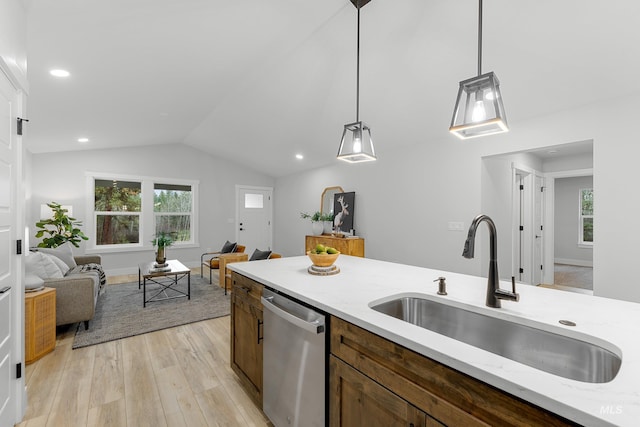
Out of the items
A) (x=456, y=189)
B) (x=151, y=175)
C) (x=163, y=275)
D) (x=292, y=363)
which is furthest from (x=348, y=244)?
(x=151, y=175)

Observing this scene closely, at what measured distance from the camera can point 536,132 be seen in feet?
11.3

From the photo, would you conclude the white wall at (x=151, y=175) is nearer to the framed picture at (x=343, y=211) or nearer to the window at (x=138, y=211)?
the window at (x=138, y=211)

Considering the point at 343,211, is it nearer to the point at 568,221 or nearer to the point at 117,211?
the point at 117,211

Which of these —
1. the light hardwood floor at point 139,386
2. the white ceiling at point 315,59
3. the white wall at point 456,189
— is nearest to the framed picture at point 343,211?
the white wall at point 456,189

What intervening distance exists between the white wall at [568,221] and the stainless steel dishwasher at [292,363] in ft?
27.8

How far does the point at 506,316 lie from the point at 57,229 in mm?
6824

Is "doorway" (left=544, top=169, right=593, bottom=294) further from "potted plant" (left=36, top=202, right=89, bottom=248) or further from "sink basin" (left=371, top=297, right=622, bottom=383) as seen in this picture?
"potted plant" (left=36, top=202, right=89, bottom=248)

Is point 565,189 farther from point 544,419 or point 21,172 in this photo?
point 21,172

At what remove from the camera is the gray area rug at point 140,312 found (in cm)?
319

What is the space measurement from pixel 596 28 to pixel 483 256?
108 inches

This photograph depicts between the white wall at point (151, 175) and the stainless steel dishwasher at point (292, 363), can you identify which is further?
the white wall at point (151, 175)

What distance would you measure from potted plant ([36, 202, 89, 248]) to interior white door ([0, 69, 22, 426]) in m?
3.87

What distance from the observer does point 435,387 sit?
927mm

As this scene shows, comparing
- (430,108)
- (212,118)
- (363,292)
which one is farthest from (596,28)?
(212,118)
